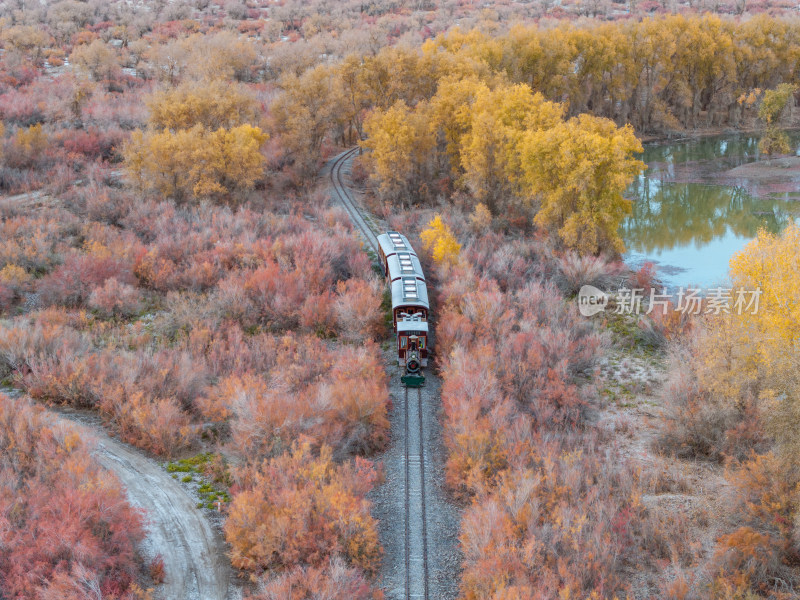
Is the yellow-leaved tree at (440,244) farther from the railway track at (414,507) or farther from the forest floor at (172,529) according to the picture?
the forest floor at (172,529)

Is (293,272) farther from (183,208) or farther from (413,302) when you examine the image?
(183,208)

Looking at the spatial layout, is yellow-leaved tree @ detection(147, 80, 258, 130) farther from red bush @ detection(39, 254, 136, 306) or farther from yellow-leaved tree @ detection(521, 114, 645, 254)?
yellow-leaved tree @ detection(521, 114, 645, 254)

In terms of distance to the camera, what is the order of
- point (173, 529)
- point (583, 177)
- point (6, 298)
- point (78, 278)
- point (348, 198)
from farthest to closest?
point (348, 198) → point (583, 177) → point (78, 278) → point (6, 298) → point (173, 529)

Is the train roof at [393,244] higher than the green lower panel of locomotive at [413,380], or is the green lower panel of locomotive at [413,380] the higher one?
the train roof at [393,244]

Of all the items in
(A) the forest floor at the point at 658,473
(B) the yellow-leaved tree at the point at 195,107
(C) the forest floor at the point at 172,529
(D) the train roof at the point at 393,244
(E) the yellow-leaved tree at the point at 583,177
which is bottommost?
(A) the forest floor at the point at 658,473

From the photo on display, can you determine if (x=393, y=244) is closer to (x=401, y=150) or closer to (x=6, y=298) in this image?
(x=401, y=150)

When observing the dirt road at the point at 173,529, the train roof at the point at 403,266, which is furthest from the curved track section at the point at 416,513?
the train roof at the point at 403,266

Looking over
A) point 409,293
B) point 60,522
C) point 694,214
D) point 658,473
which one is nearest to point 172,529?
point 60,522
